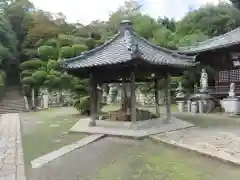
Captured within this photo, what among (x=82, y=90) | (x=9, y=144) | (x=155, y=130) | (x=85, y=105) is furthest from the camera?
(x=82, y=90)

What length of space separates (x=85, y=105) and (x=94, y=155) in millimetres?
9209

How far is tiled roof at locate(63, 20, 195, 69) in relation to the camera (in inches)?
378

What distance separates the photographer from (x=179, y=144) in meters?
7.69

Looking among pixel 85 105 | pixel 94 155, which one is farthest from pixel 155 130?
pixel 85 105

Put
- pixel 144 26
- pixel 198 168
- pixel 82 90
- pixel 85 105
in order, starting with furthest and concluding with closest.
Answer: pixel 144 26, pixel 82 90, pixel 85 105, pixel 198 168

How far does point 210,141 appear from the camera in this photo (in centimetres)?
804

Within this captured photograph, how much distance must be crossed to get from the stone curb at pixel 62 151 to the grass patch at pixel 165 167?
1.47 m

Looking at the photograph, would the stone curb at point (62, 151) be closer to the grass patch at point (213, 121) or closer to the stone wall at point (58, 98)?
the grass patch at point (213, 121)

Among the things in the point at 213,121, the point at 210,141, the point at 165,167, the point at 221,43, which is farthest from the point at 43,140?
the point at 221,43

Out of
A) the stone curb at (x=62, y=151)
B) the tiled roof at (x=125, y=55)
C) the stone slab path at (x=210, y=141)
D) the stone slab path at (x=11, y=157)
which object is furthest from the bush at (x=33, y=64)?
the stone slab path at (x=210, y=141)

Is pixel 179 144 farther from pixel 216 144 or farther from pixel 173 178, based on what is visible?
pixel 173 178

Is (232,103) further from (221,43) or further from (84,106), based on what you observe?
(84,106)

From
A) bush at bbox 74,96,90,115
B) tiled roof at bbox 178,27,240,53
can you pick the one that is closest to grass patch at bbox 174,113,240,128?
tiled roof at bbox 178,27,240,53

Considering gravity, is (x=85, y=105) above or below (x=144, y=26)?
below
